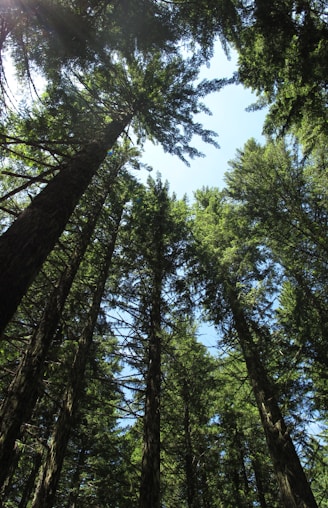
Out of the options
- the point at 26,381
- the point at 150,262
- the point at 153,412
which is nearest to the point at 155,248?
the point at 150,262

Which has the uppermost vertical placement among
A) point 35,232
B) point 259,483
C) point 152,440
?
point 259,483

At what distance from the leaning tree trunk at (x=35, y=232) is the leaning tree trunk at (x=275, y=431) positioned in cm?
676

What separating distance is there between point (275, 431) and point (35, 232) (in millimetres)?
7554

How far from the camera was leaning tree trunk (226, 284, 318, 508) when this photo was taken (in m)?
6.41

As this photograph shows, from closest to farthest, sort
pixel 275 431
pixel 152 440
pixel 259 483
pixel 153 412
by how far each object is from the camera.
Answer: pixel 152 440 → pixel 153 412 → pixel 275 431 → pixel 259 483

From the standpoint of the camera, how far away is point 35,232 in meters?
2.96

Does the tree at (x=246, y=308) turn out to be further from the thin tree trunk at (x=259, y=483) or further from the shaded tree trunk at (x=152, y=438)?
the thin tree trunk at (x=259, y=483)

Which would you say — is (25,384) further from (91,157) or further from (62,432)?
(91,157)

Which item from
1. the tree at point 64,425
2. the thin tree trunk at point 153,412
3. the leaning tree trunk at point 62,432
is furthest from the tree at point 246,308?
the leaning tree trunk at point 62,432

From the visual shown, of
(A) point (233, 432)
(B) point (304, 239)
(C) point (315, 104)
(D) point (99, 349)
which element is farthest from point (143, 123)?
(A) point (233, 432)

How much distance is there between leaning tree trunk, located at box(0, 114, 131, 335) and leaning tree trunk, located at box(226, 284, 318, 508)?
6755 mm

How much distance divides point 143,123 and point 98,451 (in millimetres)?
11296

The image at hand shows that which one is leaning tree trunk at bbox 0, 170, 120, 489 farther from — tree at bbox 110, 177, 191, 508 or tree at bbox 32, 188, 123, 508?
tree at bbox 110, 177, 191, 508

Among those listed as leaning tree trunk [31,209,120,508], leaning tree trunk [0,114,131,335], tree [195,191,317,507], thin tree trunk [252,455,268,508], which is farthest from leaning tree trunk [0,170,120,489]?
thin tree trunk [252,455,268,508]
